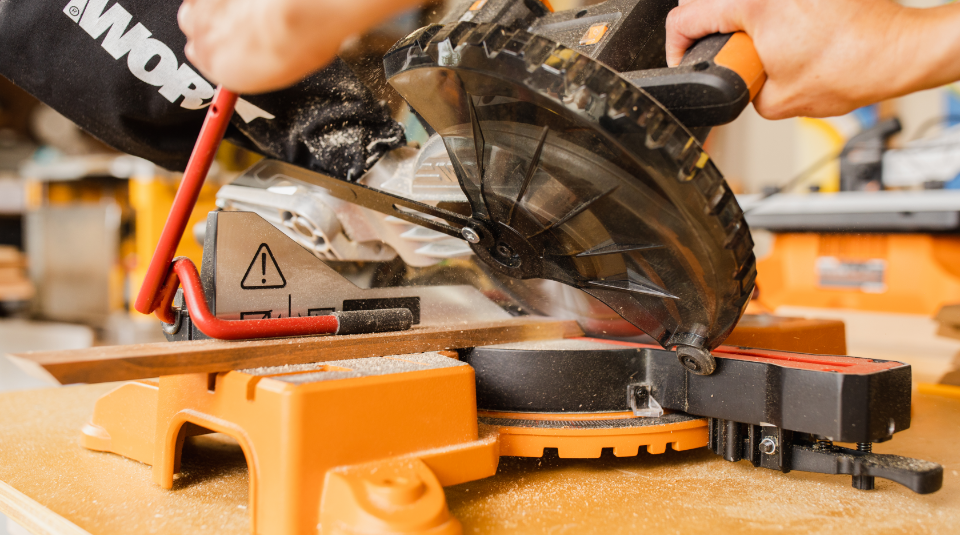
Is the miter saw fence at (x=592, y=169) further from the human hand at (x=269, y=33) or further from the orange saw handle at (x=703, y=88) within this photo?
the human hand at (x=269, y=33)

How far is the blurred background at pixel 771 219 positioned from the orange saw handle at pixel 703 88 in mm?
298

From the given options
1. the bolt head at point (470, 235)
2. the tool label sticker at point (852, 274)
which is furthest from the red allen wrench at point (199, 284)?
the tool label sticker at point (852, 274)

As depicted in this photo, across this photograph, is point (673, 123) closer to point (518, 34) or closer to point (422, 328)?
point (518, 34)

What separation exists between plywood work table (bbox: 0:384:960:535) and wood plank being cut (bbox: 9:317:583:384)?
0.15m

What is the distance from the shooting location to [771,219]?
2020mm

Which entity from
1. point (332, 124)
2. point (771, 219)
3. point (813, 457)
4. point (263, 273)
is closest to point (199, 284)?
point (263, 273)

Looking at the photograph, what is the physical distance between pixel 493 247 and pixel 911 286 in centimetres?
158

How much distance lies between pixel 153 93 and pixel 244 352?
0.49 m

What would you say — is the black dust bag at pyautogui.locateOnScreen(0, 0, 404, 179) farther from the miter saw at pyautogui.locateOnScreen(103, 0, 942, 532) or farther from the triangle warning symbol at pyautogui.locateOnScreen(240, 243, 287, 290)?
the triangle warning symbol at pyautogui.locateOnScreen(240, 243, 287, 290)

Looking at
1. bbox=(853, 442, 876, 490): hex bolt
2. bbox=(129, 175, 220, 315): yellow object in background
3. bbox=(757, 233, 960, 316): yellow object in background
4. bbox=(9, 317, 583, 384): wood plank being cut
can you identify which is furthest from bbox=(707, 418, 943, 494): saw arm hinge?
bbox=(129, 175, 220, 315): yellow object in background

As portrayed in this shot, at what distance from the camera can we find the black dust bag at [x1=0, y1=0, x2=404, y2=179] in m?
0.88

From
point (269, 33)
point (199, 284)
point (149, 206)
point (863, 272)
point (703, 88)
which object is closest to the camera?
point (269, 33)

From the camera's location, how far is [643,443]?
2.46ft

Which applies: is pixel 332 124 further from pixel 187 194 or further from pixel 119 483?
pixel 119 483
